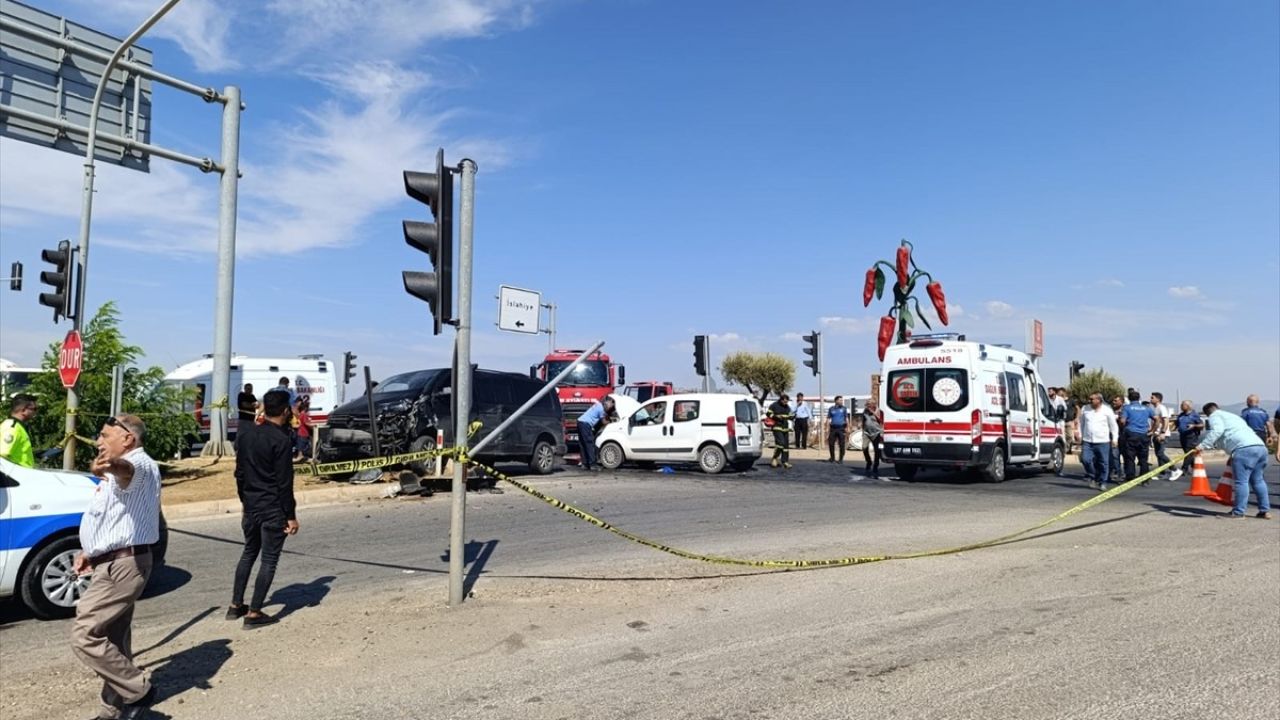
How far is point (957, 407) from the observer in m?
16.3

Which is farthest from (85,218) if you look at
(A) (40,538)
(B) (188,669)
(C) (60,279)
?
(B) (188,669)

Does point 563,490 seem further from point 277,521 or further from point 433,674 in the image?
point 433,674

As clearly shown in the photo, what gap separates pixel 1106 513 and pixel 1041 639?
706cm

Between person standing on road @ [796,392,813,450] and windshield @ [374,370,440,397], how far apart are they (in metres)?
13.8

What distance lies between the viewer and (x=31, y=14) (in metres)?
14.0

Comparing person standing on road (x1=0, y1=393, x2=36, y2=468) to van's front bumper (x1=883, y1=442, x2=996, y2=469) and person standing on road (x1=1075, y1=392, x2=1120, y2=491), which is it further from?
person standing on road (x1=1075, y1=392, x2=1120, y2=491)

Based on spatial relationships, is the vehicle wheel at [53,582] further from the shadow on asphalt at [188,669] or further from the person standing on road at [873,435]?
the person standing on road at [873,435]

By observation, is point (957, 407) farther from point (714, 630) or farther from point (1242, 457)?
point (714, 630)

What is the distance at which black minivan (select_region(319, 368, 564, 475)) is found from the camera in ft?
49.0

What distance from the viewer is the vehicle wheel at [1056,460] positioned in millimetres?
18938

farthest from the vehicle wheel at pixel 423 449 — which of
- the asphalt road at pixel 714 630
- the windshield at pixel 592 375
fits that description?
the windshield at pixel 592 375

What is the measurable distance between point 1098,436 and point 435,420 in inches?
463

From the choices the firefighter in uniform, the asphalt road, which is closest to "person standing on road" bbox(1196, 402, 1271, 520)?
the asphalt road

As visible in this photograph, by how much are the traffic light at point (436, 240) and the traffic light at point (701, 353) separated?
57.5 feet
